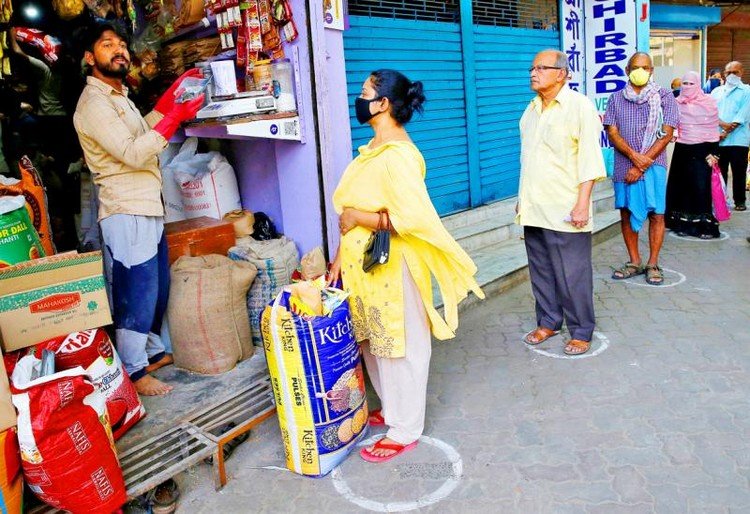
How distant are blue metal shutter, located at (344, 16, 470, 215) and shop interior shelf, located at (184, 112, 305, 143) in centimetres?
146

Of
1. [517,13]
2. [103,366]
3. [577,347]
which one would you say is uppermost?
[517,13]

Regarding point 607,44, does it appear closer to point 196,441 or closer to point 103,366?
point 196,441

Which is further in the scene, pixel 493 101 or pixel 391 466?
pixel 493 101

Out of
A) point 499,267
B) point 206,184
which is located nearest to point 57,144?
point 206,184

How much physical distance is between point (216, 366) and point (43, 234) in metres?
1.17

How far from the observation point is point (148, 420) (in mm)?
3146

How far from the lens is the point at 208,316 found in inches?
138

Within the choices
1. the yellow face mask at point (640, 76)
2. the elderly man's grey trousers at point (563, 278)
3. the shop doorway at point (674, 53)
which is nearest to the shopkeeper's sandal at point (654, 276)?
the elderly man's grey trousers at point (563, 278)

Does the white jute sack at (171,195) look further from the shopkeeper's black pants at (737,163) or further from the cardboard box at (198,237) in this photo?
the shopkeeper's black pants at (737,163)

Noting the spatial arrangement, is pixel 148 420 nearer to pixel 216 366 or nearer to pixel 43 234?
pixel 216 366

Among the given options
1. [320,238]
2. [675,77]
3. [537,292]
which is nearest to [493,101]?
[537,292]

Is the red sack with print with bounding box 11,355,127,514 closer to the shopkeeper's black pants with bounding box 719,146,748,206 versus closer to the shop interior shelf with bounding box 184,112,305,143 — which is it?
the shop interior shelf with bounding box 184,112,305,143

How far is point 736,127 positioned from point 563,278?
528 centimetres

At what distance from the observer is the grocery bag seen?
2.72 metres
